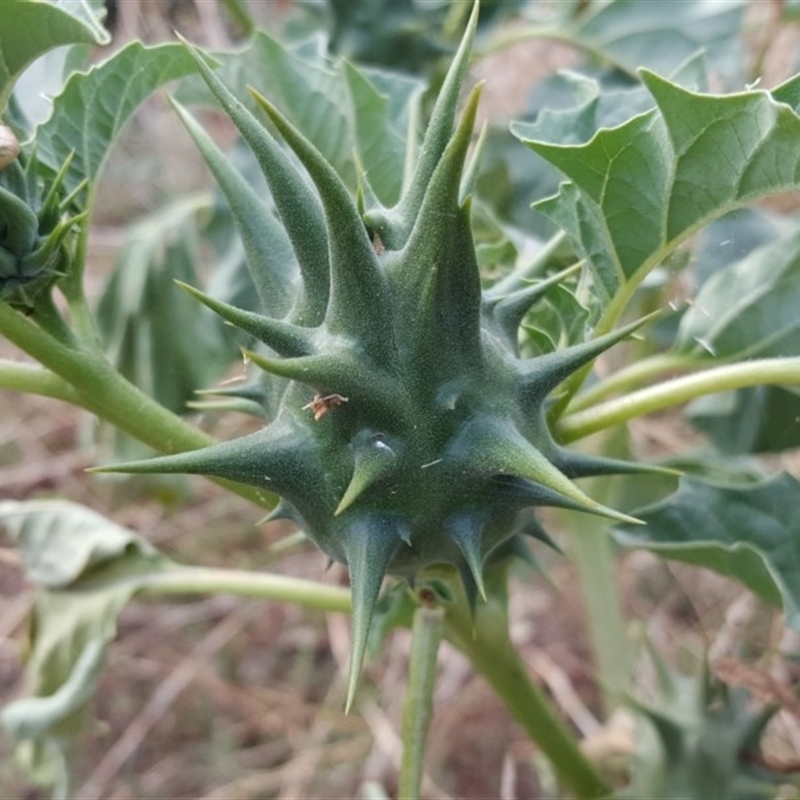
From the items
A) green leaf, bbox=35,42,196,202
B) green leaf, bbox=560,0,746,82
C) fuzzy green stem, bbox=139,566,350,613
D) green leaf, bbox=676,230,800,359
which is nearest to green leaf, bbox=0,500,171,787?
fuzzy green stem, bbox=139,566,350,613

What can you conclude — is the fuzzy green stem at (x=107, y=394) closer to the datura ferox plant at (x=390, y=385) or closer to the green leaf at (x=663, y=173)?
the datura ferox plant at (x=390, y=385)

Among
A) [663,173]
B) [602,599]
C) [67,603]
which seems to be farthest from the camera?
[602,599]

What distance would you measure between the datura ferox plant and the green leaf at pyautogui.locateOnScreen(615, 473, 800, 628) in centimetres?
25

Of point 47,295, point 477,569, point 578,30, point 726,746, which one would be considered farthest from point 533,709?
point 578,30

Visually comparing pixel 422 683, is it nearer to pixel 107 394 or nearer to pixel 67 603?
pixel 107 394

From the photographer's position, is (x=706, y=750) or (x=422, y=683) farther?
(x=706, y=750)

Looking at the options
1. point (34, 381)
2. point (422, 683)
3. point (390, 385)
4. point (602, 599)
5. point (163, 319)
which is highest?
point (390, 385)

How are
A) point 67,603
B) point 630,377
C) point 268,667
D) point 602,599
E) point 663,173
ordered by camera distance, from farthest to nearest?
point 268,667, point 602,599, point 67,603, point 630,377, point 663,173

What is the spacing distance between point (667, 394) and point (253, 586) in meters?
0.34

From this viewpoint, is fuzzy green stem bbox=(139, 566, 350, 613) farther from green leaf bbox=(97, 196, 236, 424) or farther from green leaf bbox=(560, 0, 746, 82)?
green leaf bbox=(560, 0, 746, 82)

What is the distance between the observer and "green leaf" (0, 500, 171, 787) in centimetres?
83

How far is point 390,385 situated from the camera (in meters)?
0.45

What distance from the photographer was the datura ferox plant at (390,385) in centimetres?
43

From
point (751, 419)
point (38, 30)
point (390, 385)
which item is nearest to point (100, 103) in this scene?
point (38, 30)
